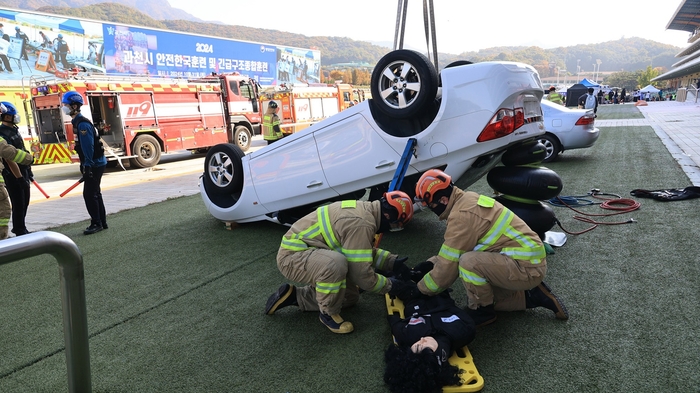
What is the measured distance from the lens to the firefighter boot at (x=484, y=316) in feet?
9.74

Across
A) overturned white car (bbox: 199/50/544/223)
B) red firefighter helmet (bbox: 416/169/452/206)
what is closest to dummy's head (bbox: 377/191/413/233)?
red firefighter helmet (bbox: 416/169/452/206)

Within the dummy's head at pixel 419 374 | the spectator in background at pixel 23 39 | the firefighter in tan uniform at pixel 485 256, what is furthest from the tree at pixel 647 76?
the dummy's head at pixel 419 374

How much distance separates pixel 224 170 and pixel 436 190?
3486 millimetres

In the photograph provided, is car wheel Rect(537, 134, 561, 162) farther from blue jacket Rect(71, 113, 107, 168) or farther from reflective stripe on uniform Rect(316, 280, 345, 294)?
blue jacket Rect(71, 113, 107, 168)

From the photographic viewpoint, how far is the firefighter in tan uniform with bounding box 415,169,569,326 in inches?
114

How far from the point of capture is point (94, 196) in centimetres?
600

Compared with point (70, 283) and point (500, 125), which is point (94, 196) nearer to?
point (70, 283)

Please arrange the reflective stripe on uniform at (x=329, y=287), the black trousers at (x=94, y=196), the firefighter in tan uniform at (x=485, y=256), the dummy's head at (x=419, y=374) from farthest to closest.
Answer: the black trousers at (x=94, y=196)
the reflective stripe on uniform at (x=329, y=287)
the firefighter in tan uniform at (x=485, y=256)
the dummy's head at (x=419, y=374)

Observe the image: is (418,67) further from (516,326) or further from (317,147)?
(516,326)

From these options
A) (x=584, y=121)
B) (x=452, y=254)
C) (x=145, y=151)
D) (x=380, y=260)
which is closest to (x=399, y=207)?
(x=452, y=254)

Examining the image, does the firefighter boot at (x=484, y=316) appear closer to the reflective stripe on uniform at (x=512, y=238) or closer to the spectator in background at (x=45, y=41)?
the reflective stripe on uniform at (x=512, y=238)

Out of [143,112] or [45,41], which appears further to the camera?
[45,41]

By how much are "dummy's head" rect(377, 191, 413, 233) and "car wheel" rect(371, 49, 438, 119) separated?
4.59 feet

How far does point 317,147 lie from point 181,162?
471 inches
